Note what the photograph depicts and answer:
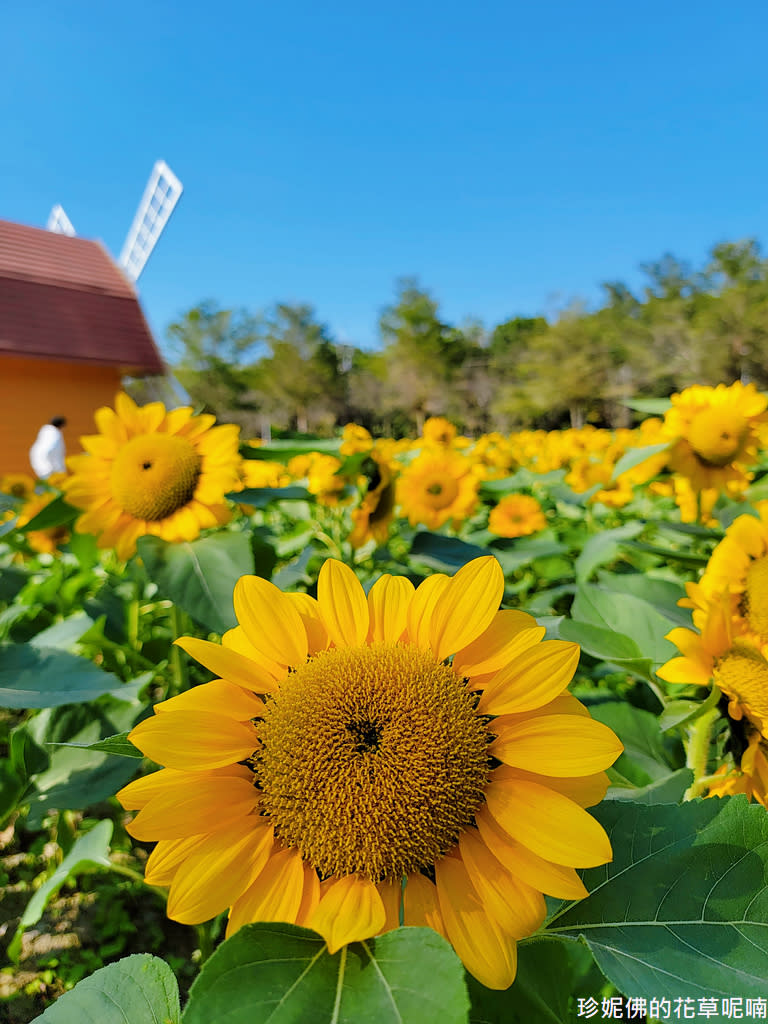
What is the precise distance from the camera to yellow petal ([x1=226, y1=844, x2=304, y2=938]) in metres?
0.54

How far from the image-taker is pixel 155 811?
0.54m

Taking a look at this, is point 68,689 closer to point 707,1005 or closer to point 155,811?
point 155,811

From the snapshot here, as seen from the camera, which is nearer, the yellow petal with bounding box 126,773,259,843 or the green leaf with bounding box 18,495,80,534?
the yellow petal with bounding box 126,773,259,843

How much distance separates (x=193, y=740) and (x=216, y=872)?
11 centimetres

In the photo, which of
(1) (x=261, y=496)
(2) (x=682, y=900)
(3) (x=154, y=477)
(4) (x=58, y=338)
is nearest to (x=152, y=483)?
(3) (x=154, y=477)

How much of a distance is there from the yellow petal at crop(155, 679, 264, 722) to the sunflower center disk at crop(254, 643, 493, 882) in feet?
0.07

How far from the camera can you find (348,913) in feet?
1.69

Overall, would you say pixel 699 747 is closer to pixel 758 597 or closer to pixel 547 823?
pixel 758 597

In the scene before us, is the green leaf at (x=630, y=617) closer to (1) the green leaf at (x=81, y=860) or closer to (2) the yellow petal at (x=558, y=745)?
(2) the yellow petal at (x=558, y=745)

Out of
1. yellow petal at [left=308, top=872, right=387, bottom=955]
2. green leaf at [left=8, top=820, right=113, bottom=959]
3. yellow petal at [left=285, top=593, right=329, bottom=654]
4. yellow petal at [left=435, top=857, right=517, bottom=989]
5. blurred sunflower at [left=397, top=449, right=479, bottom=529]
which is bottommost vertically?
green leaf at [left=8, top=820, right=113, bottom=959]

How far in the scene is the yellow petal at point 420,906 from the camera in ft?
1.78

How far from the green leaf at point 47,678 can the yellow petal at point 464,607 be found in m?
0.62

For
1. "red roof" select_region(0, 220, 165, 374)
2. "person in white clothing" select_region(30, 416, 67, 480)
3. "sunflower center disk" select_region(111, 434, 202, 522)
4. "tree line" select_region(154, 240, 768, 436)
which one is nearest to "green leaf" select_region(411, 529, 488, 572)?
"sunflower center disk" select_region(111, 434, 202, 522)

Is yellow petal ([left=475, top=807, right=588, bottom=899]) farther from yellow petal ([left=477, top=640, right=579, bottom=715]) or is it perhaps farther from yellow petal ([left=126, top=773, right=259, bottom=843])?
yellow petal ([left=126, top=773, right=259, bottom=843])
